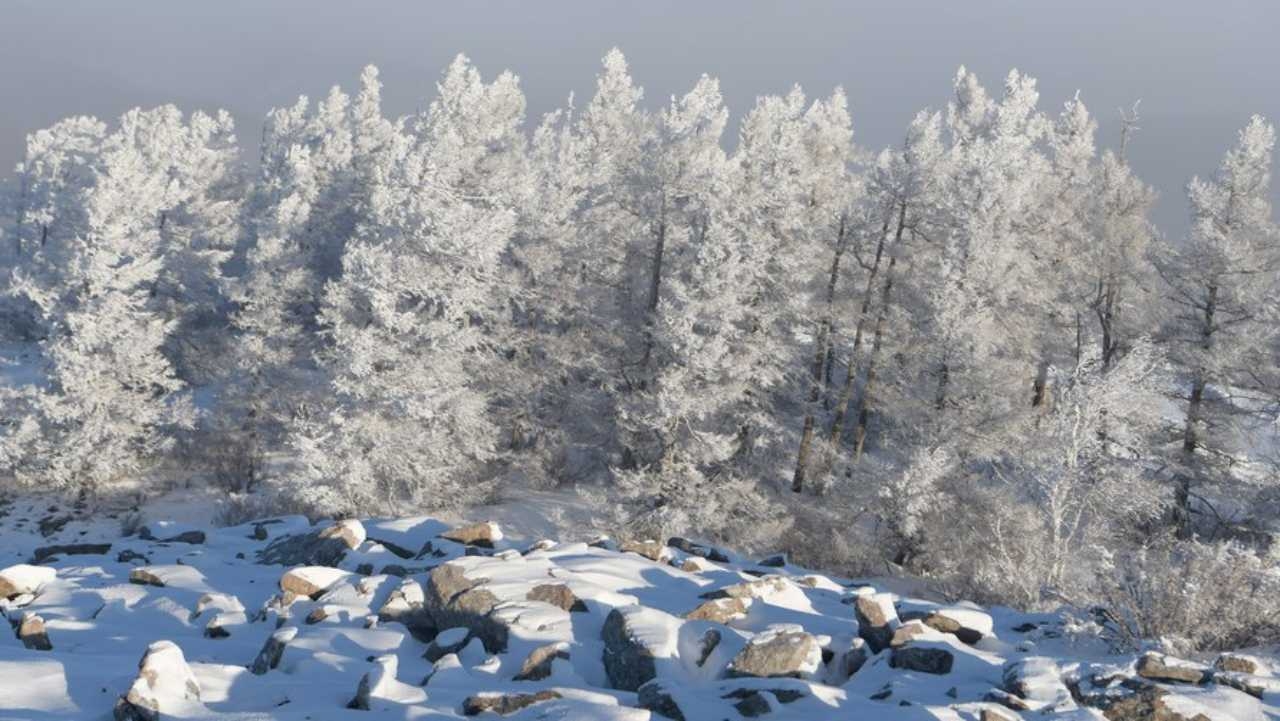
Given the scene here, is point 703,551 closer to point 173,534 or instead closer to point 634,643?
point 634,643

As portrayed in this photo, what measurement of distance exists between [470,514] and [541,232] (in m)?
8.64

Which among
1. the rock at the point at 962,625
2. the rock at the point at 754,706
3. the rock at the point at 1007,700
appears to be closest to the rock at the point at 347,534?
the rock at the point at 754,706

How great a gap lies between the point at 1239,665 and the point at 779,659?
3540 millimetres

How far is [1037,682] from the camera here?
630 cm

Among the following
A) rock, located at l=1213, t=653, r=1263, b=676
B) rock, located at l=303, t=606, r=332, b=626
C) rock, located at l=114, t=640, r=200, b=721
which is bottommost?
rock, located at l=303, t=606, r=332, b=626

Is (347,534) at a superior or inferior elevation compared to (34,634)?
superior

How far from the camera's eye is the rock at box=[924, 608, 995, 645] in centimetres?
812

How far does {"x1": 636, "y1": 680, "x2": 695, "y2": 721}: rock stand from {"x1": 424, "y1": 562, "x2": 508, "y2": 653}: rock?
6.49ft

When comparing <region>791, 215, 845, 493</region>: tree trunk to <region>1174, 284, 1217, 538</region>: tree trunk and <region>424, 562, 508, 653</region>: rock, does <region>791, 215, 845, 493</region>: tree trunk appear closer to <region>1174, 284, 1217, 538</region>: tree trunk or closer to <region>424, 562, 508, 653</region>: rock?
<region>1174, 284, 1217, 538</region>: tree trunk

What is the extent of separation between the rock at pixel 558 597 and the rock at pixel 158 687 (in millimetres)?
3147

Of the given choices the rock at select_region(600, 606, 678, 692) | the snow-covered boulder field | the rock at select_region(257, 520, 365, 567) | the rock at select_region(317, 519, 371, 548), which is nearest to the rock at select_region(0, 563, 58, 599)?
the snow-covered boulder field

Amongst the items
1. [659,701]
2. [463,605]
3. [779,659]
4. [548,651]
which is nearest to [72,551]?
[463,605]

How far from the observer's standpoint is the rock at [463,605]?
7.86 meters

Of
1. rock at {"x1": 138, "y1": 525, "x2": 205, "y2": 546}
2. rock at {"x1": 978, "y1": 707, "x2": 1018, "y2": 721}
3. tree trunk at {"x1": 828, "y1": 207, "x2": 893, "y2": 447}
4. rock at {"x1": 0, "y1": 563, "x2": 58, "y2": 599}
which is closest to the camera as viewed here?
rock at {"x1": 978, "y1": 707, "x2": 1018, "y2": 721}
